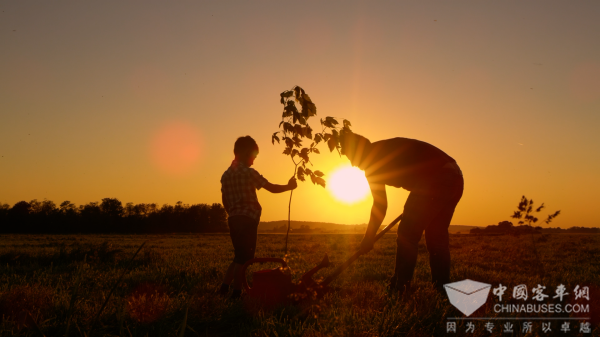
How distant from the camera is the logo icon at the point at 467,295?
3899 millimetres

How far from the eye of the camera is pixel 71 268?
6.82 m

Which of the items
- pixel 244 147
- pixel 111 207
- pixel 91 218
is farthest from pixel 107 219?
pixel 244 147

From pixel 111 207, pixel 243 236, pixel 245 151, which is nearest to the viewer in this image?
pixel 243 236

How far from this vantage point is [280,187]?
489 centimetres

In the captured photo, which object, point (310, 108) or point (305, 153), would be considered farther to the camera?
point (305, 153)

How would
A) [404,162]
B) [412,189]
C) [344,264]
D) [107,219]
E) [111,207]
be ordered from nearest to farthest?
[344,264] → [404,162] → [412,189] → [107,219] → [111,207]

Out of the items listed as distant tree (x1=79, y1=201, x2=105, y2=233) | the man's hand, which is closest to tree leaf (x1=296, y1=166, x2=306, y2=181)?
the man's hand

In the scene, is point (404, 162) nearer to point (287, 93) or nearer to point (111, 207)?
point (287, 93)

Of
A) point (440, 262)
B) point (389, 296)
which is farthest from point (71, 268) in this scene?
point (440, 262)

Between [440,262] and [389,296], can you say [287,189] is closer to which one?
[389,296]

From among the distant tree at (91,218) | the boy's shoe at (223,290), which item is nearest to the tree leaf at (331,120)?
the boy's shoe at (223,290)

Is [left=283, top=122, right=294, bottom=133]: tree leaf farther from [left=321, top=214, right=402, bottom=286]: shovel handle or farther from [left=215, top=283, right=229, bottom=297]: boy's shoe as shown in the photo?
[left=215, top=283, right=229, bottom=297]: boy's shoe

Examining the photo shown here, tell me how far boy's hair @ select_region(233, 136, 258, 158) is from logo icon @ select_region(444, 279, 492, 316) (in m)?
3.04

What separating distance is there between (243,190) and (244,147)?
0.62 meters
